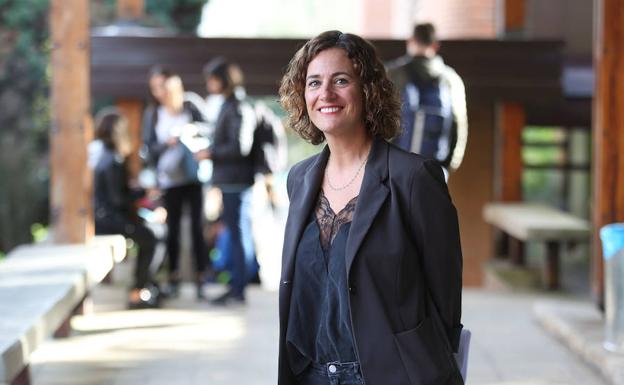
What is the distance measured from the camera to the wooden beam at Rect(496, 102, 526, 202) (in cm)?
1256

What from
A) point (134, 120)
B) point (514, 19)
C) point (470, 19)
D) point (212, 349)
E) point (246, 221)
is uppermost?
point (470, 19)

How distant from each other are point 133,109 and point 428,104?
6.44m

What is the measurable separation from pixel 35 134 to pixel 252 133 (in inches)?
528

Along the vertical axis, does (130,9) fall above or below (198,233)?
above

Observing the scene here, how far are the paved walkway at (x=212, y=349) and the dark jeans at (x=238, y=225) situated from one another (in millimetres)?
301

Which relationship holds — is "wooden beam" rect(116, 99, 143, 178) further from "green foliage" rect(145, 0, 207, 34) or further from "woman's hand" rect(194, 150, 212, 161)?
"green foliage" rect(145, 0, 207, 34)

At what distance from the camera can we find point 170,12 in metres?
21.1

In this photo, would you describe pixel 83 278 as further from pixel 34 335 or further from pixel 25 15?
pixel 25 15

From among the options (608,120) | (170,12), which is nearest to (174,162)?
(608,120)

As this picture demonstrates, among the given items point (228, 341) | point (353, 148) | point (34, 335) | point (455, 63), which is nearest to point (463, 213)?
point (455, 63)

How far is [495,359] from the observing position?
6863 millimetres

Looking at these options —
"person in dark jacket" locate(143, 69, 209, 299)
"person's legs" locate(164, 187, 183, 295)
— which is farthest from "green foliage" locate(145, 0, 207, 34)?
"person's legs" locate(164, 187, 183, 295)

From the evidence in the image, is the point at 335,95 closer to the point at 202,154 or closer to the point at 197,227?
the point at 202,154

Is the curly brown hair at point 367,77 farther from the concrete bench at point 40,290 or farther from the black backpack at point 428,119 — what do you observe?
the black backpack at point 428,119
